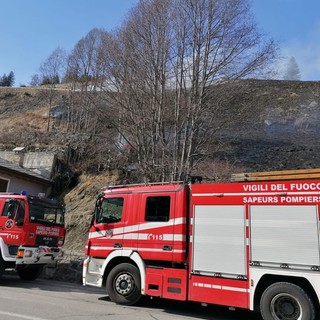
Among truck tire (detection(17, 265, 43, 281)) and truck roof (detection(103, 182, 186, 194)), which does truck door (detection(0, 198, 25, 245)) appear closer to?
truck tire (detection(17, 265, 43, 281))

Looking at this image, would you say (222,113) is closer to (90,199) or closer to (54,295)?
(54,295)

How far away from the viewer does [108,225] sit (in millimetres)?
9648

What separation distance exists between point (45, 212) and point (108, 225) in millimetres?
3858

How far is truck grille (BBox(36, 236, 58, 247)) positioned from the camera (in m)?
11.9

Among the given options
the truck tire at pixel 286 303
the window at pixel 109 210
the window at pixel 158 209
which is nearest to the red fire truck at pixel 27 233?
the window at pixel 109 210

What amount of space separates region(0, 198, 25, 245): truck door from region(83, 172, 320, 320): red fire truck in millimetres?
3068

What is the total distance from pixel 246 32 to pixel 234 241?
31.5 ft

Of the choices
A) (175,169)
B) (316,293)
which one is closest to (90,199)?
(175,169)

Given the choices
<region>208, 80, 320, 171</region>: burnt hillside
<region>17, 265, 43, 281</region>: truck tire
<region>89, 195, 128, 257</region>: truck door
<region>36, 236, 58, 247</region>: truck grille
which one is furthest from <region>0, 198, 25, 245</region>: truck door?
<region>208, 80, 320, 171</region>: burnt hillside

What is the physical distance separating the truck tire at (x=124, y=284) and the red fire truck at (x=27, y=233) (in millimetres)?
3667

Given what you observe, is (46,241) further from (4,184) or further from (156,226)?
(4,184)

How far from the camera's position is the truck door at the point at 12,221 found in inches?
454

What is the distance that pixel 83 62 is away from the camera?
26.9 meters

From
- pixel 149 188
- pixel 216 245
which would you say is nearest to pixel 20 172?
pixel 149 188
